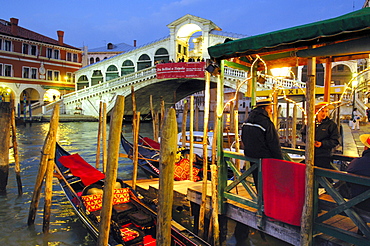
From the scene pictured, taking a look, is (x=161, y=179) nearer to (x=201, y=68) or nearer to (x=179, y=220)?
(x=179, y=220)

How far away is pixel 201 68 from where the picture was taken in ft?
62.1

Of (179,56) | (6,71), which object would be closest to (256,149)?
(179,56)

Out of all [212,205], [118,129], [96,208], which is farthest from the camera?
[96,208]

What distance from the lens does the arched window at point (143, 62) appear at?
26.5 meters

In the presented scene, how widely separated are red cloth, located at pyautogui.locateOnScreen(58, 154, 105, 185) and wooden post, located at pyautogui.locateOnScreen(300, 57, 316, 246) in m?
3.27

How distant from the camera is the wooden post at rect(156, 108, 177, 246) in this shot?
248 centimetres

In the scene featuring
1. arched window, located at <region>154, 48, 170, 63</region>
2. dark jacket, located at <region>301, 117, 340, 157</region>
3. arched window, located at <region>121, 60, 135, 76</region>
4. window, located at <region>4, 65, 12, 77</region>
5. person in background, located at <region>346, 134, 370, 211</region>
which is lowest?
person in background, located at <region>346, 134, 370, 211</region>

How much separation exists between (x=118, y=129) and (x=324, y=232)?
213 centimetres

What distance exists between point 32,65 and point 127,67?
8047 millimetres

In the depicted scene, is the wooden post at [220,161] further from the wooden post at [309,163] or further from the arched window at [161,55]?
the arched window at [161,55]

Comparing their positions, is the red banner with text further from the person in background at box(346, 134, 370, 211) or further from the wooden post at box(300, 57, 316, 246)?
the person in background at box(346, 134, 370, 211)

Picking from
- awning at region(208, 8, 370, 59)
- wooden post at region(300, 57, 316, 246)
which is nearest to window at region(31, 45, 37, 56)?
awning at region(208, 8, 370, 59)

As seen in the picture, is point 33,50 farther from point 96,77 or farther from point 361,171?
point 361,171

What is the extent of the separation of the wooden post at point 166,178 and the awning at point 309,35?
118 centimetres
